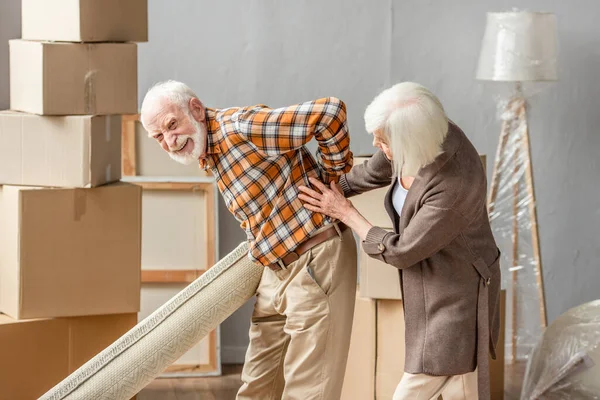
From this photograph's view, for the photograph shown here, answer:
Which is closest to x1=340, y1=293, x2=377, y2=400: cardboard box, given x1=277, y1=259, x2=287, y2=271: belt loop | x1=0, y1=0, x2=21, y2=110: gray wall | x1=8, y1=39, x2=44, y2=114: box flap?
x1=277, y1=259, x2=287, y2=271: belt loop

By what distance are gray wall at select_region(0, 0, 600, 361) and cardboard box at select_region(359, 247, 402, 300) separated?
106 cm

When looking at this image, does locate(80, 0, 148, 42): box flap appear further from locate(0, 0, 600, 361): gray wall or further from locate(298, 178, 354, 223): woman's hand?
locate(298, 178, 354, 223): woman's hand

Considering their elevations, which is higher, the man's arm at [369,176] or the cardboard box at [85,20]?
the cardboard box at [85,20]

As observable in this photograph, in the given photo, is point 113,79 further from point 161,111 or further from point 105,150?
point 161,111

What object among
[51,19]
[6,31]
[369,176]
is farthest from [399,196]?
[6,31]

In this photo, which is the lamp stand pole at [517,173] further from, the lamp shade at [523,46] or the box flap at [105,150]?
the box flap at [105,150]

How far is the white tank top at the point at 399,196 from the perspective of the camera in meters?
2.57

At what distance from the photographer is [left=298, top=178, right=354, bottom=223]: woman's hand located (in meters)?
2.54

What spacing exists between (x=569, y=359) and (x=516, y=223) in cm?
111

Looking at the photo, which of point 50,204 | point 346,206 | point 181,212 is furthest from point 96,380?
point 181,212

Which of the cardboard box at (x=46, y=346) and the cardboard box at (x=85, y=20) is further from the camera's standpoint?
the cardboard box at (x=46, y=346)

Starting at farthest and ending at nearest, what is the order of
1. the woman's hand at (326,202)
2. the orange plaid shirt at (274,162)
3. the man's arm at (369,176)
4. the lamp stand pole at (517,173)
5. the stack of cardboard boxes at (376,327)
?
the lamp stand pole at (517,173) < the stack of cardboard boxes at (376,327) < the man's arm at (369,176) < the woman's hand at (326,202) < the orange plaid shirt at (274,162)

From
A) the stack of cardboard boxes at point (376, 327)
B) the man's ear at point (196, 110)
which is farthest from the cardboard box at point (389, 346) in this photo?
the man's ear at point (196, 110)

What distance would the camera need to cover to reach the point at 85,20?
9.89 feet
